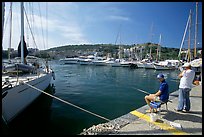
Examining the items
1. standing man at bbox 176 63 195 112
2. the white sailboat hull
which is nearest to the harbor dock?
standing man at bbox 176 63 195 112

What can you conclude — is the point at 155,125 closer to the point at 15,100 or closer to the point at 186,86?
the point at 186,86

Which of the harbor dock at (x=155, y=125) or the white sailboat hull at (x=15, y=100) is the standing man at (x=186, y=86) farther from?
the white sailboat hull at (x=15, y=100)

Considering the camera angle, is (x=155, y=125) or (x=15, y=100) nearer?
(x=155, y=125)

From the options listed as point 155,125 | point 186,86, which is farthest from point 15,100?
point 186,86

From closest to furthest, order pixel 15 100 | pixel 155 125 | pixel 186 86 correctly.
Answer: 1. pixel 155 125
2. pixel 186 86
3. pixel 15 100

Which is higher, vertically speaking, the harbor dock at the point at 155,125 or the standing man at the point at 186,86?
the standing man at the point at 186,86

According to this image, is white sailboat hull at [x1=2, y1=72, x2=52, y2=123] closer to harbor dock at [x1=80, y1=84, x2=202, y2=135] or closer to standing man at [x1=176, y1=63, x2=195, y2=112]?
harbor dock at [x1=80, y1=84, x2=202, y2=135]

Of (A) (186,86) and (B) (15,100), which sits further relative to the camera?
(B) (15,100)

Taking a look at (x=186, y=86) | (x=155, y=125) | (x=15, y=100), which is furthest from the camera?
(x=15, y=100)

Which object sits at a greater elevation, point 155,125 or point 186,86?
point 186,86

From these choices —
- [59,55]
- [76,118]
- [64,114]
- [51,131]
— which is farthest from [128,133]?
[59,55]

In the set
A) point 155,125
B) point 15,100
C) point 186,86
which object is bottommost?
point 15,100

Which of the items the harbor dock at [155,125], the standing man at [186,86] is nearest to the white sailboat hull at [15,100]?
the harbor dock at [155,125]

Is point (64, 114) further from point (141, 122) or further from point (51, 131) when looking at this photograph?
point (141, 122)
